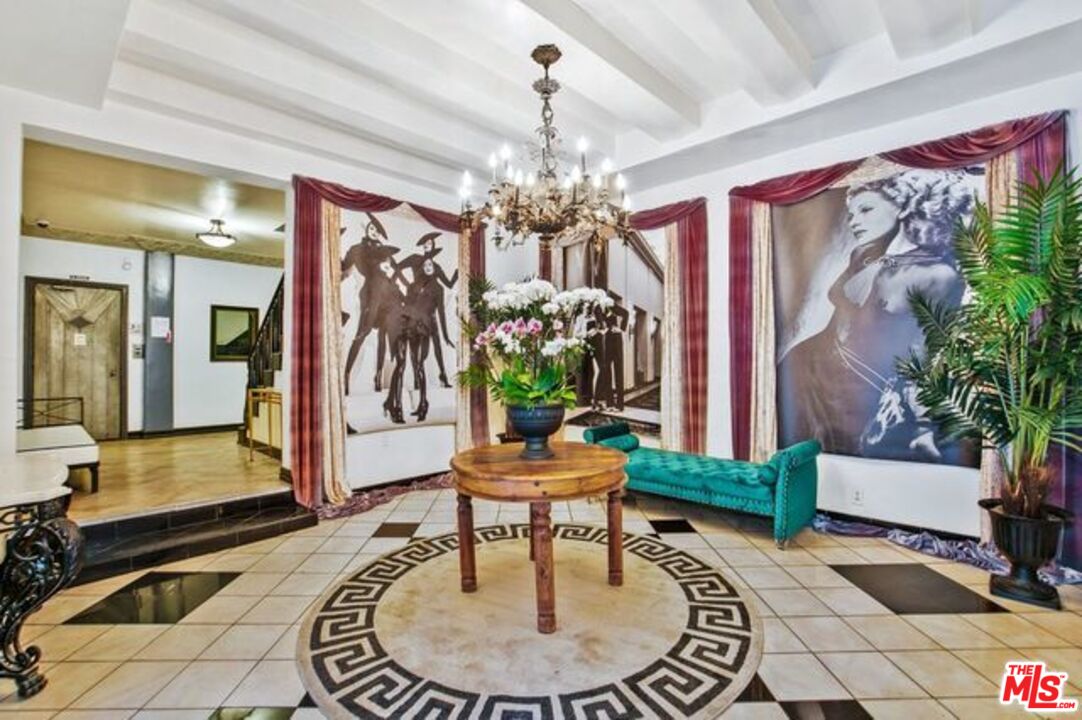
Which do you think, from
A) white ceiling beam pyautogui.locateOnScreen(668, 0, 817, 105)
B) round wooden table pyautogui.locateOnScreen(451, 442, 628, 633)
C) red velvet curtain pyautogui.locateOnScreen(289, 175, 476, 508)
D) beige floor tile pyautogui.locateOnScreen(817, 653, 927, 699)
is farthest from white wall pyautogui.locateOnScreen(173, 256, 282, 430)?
beige floor tile pyautogui.locateOnScreen(817, 653, 927, 699)

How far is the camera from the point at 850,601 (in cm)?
263

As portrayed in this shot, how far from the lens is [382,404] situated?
15.9 feet

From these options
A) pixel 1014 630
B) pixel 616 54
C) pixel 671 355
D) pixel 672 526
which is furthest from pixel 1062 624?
pixel 616 54

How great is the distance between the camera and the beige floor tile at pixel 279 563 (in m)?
3.08

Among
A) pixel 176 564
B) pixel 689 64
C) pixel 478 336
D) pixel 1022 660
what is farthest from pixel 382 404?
pixel 1022 660

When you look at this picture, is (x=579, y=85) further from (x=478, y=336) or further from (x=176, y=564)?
(x=176, y=564)

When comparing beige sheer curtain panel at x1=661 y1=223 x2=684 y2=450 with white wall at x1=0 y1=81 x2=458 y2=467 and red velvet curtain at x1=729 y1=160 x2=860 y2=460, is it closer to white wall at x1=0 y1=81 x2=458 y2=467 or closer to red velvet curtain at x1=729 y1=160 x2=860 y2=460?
red velvet curtain at x1=729 y1=160 x2=860 y2=460

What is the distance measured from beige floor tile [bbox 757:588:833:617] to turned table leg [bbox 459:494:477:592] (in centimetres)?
162

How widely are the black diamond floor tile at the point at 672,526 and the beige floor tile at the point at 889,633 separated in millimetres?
1369

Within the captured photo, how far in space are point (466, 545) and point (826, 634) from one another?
185 centimetres

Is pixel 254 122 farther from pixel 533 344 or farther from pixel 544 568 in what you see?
pixel 544 568

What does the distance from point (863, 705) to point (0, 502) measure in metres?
3.37

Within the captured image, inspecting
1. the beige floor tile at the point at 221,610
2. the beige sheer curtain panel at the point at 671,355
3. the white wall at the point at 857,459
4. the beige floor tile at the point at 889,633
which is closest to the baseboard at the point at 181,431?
the beige floor tile at the point at 221,610

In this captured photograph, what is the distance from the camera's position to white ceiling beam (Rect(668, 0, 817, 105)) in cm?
271
